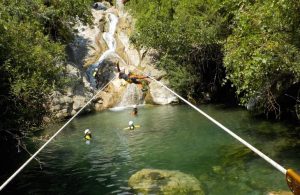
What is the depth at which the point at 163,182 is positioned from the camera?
1550 cm

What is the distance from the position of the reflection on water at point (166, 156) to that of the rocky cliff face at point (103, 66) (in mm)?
8346

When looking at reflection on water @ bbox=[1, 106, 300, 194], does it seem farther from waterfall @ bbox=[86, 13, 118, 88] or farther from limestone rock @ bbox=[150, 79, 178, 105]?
waterfall @ bbox=[86, 13, 118, 88]

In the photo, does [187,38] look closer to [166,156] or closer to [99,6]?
[166,156]

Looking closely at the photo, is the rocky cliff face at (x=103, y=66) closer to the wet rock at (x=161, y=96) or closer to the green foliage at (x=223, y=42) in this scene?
the wet rock at (x=161, y=96)

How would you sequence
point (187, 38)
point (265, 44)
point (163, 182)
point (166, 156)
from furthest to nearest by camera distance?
point (187, 38)
point (166, 156)
point (163, 182)
point (265, 44)

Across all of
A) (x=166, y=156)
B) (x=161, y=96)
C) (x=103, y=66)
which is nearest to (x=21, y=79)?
(x=166, y=156)

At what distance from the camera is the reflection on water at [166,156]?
51.8ft

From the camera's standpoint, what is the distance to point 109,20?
5459 cm

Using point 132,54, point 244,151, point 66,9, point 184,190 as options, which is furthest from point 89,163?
point 132,54

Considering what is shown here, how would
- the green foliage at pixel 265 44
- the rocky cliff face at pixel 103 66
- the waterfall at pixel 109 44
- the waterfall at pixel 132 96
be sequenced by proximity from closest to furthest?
the green foliage at pixel 265 44
the rocky cliff face at pixel 103 66
the waterfall at pixel 132 96
the waterfall at pixel 109 44

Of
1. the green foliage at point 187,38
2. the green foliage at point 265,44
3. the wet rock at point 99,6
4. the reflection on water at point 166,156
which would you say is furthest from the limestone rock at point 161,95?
the wet rock at point 99,6

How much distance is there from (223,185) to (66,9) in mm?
31647

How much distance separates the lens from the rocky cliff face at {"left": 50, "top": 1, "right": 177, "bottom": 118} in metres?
38.4

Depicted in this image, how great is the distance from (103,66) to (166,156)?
27.3 m
